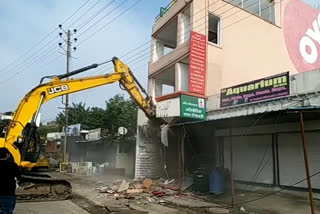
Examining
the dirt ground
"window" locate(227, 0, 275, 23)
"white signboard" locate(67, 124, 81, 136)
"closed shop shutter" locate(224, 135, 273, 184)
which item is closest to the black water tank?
the dirt ground

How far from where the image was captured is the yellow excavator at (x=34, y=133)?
11453 mm

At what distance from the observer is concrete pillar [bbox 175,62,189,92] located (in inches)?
726

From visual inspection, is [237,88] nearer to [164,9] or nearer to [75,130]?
[164,9]

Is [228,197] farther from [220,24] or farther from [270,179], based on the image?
[220,24]

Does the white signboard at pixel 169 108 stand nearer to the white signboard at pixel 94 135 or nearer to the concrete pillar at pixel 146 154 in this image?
the concrete pillar at pixel 146 154

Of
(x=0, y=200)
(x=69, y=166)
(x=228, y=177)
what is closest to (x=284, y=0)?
(x=228, y=177)

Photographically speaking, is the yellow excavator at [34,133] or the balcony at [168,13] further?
the balcony at [168,13]

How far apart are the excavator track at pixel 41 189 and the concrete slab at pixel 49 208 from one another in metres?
0.84

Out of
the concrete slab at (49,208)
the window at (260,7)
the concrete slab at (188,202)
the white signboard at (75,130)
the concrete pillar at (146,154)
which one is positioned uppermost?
the window at (260,7)

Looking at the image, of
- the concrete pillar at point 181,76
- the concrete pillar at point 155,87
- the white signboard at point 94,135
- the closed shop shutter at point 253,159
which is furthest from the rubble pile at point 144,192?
the white signboard at point 94,135

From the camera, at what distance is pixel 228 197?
1291 centimetres

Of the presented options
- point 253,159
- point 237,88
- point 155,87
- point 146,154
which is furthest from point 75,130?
point 237,88

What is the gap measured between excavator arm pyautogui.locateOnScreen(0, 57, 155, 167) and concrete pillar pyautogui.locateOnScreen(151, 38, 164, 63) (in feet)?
20.8

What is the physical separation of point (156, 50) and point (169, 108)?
8.01 m
